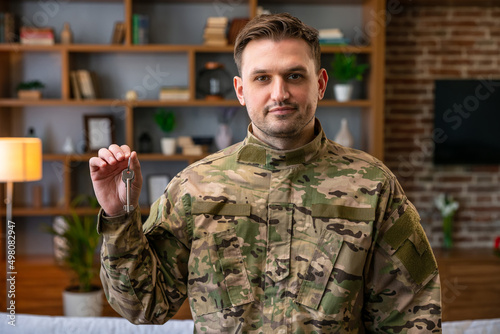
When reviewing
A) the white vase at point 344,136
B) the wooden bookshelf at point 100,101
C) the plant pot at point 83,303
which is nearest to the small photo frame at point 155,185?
the wooden bookshelf at point 100,101

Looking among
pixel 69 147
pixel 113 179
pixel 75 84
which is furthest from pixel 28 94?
pixel 113 179

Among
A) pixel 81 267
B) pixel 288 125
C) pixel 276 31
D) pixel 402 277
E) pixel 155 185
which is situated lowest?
pixel 81 267

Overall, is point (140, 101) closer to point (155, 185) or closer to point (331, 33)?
point (155, 185)

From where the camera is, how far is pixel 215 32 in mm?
3992

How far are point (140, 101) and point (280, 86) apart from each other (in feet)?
9.24

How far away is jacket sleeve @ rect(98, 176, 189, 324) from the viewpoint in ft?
4.16

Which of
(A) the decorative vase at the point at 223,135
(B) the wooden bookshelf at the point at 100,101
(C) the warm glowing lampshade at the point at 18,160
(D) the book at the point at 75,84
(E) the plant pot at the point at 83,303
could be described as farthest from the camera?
(A) the decorative vase at the point at 223,135

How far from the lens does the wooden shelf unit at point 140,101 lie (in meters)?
3.94

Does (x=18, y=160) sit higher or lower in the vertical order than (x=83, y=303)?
higher

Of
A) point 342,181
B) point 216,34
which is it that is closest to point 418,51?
point 216,34

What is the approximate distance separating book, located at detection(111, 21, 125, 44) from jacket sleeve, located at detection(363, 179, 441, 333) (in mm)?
3026

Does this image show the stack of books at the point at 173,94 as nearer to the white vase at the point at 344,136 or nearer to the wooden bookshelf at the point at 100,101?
the wooden bookshelf at the point at 100,101

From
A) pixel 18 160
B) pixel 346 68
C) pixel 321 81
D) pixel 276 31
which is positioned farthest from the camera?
pixel 346 68

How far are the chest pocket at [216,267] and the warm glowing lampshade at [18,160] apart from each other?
81.8 inches
